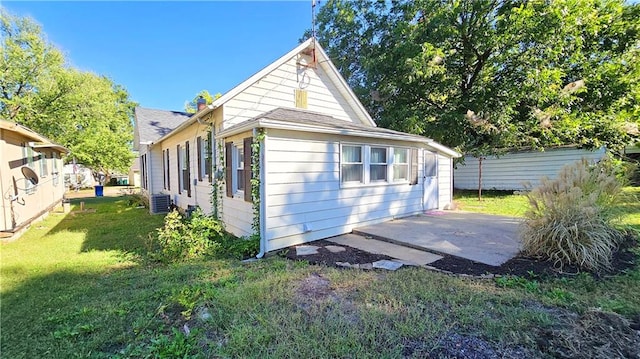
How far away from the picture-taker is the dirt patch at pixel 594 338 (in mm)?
2264

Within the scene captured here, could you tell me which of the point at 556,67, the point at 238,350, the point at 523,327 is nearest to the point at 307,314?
the point at 238,350

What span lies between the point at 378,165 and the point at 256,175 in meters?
3.54

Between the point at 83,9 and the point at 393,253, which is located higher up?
the point at 83,9

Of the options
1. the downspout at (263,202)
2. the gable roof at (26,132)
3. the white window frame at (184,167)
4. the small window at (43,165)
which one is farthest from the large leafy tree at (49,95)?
the downspout at (263,202)

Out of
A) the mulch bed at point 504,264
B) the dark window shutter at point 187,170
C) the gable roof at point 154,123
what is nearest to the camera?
the mulch bed at point 504,264

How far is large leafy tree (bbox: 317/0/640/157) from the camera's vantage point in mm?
11453

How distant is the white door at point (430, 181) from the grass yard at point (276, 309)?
5.52 meters

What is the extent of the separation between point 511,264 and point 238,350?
4184mm

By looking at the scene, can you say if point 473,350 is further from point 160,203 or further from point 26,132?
point 160,203

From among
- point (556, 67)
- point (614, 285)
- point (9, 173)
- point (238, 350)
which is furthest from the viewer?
point (556, 67)

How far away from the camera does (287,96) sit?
818 centimetres

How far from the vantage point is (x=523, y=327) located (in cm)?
264

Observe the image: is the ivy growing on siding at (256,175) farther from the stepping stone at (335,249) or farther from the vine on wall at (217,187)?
the vine on wall at (217,187)

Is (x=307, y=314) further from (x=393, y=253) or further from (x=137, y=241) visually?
(x=137, y=241)
